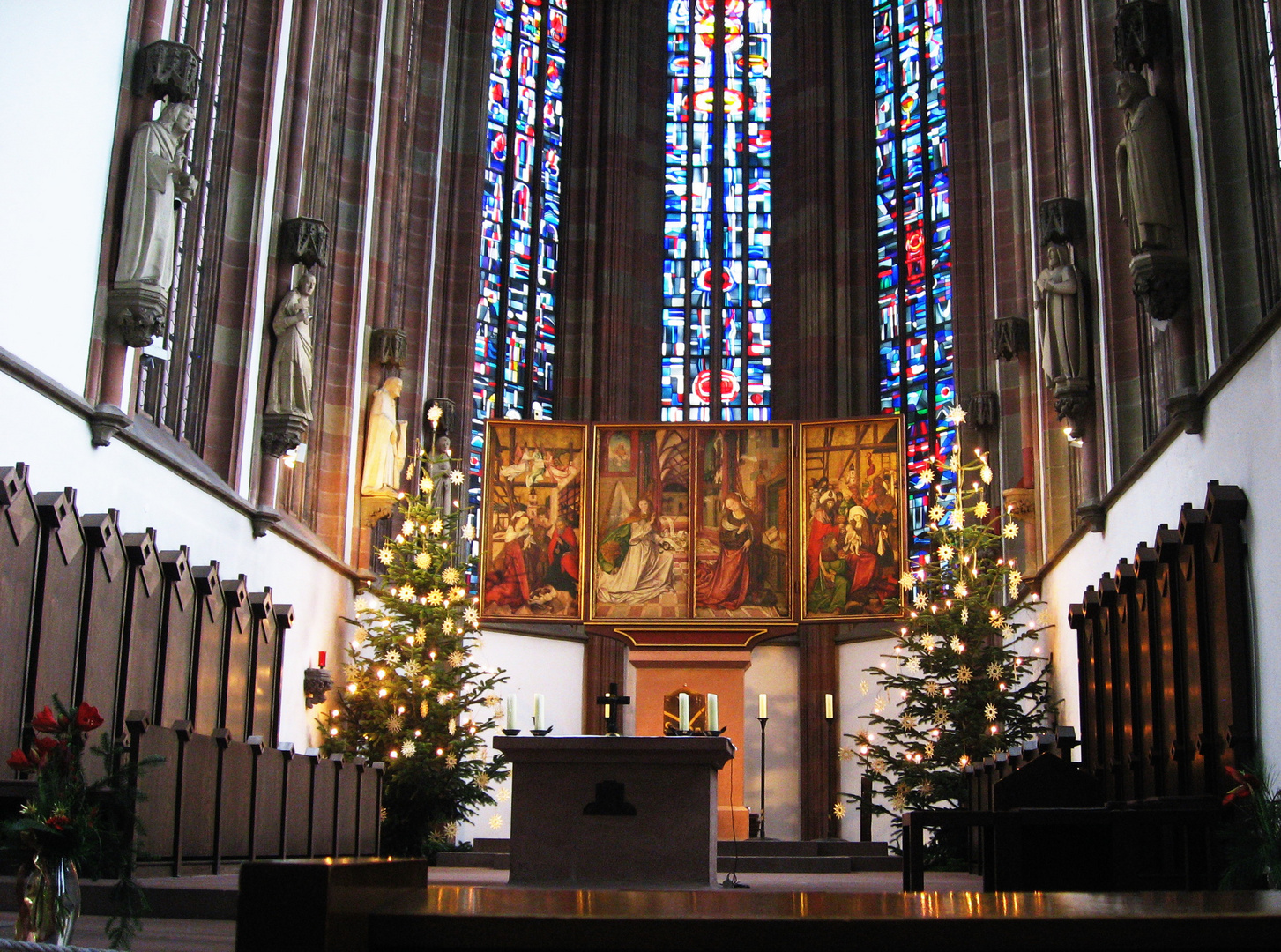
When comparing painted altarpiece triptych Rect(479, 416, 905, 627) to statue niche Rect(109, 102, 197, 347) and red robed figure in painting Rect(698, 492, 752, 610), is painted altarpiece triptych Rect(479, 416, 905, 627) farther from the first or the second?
statue niche Rect(109, 102, 197, 347)

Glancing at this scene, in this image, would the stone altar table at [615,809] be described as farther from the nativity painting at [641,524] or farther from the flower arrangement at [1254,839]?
the nativity painting at [641,524]

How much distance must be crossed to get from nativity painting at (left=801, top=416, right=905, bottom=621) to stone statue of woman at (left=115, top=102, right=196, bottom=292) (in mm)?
8743

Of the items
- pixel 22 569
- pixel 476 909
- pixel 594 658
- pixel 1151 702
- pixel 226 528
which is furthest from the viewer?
pixel 594 658

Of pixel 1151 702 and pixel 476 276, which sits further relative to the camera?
pixel 476 276

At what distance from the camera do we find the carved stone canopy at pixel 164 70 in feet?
34.5

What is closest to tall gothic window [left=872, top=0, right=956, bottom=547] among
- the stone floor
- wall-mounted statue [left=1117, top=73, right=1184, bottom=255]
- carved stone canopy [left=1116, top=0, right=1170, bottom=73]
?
the stone floor

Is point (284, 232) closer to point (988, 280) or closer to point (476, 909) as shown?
point (988, 280)

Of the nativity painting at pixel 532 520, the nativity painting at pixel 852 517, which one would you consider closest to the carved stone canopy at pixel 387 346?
the nativity painting at pixel 532 520

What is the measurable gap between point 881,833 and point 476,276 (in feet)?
32.4

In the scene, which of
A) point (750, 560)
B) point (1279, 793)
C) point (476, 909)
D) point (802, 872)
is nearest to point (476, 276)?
point (750, 560)

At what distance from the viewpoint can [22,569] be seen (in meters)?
8.61

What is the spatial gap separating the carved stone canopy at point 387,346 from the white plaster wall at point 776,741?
6476mm

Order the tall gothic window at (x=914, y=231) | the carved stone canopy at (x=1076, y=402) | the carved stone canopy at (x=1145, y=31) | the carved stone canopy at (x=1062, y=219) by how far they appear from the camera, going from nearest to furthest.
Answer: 1. the carved stone canopy at (x=1145, y=31)
2. the carved stone canopy at (x=1076, y=402)
3. the carved stone canopy at (x=1062, y=219)
4. the tall gothic window at (x=914, y=231)

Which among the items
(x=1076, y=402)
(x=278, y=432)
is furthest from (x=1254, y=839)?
(x=278, y=432)
